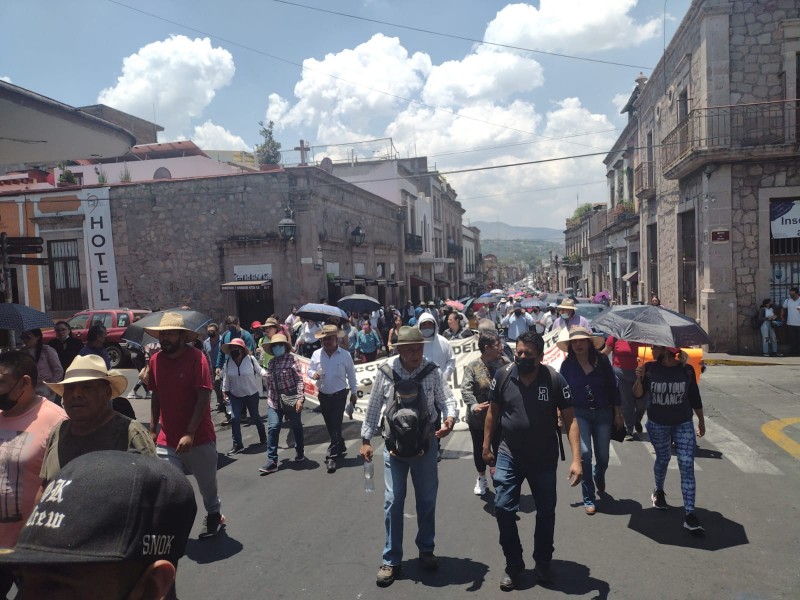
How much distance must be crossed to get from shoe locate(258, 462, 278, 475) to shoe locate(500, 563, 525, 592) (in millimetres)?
3671

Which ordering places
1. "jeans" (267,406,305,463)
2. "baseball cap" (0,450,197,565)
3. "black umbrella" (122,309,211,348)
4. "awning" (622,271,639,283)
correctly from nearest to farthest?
"baseball cap" (0,450,197,565) < "jeans" (267,406,305,463) < "black umbrella" (122,309,211,348) < "awning" (622,271,639,283)

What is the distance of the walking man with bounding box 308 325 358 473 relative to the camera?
740cm

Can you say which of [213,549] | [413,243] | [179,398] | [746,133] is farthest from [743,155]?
[413,243]

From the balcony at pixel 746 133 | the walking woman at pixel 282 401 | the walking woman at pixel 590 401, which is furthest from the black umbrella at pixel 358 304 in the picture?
the walking woman at pixel 590 401

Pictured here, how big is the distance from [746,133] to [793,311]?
189 inches

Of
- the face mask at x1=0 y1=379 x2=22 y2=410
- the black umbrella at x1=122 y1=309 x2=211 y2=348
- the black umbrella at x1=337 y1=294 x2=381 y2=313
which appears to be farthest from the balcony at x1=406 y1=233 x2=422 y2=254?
the face mask at x1=0 y1=379 x2=22 y2=410

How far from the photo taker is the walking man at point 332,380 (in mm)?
7402

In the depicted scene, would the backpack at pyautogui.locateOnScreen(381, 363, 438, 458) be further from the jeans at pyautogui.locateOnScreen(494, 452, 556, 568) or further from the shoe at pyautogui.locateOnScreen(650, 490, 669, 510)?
the shoe at pyautogui.locateOnScreen(650, 490, 669, 510)

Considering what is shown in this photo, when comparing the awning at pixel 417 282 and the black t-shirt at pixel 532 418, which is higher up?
the awning at pixel 417 282

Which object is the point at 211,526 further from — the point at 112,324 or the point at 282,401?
the point at 112,324

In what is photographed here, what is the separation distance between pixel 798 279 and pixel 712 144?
4.31m

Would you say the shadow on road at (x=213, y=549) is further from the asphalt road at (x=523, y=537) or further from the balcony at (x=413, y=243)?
the balcony at (x=413, y=243)

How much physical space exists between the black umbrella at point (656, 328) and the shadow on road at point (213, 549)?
394 centimetres

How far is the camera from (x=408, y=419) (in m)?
4.38
